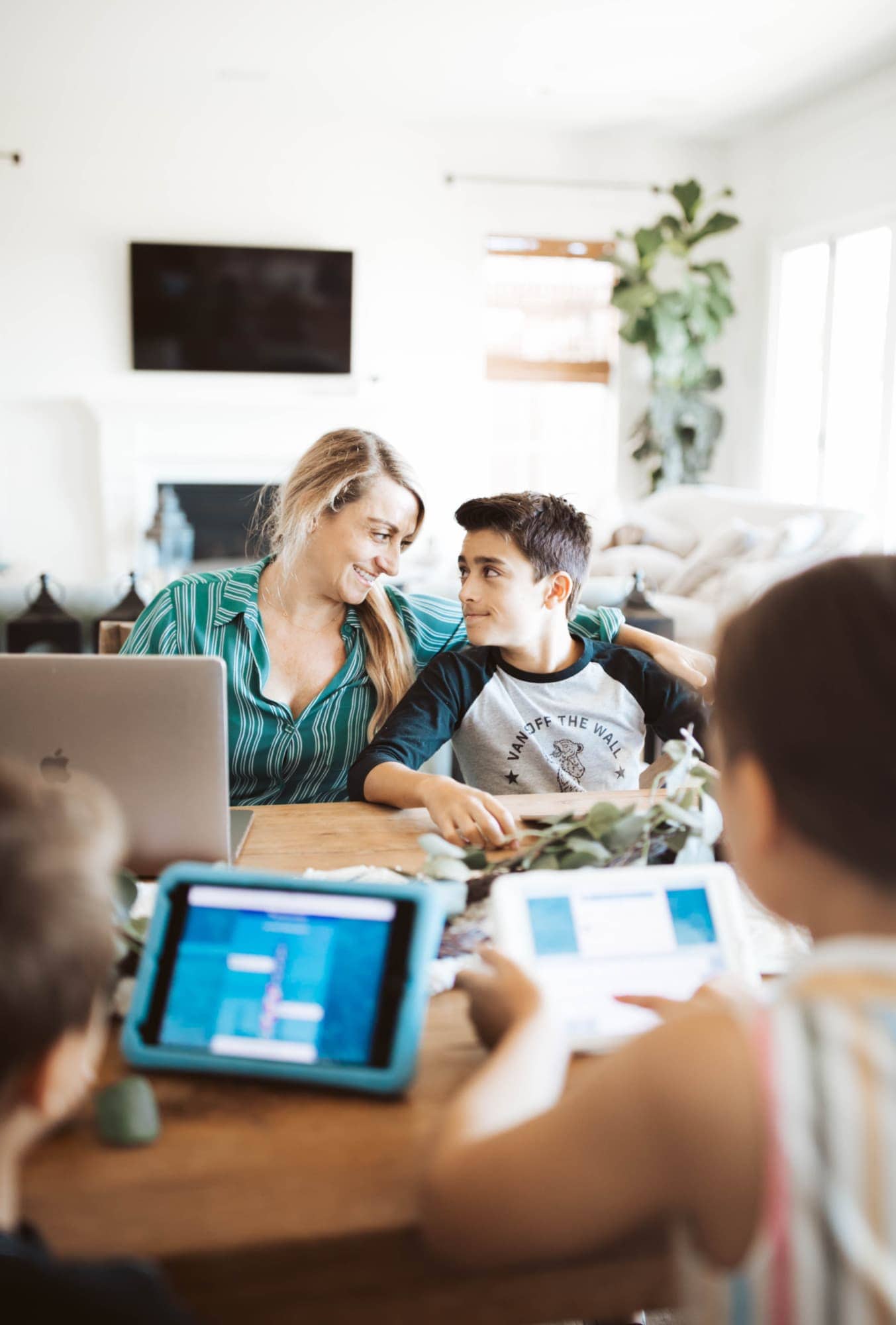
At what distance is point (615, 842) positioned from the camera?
1143 millimetres

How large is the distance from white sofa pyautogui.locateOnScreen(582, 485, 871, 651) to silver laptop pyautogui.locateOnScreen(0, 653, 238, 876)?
2.96 metres

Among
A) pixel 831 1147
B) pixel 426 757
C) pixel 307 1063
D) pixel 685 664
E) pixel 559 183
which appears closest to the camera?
pixel 831 1147

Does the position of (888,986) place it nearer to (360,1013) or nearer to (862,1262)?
(862,1262)

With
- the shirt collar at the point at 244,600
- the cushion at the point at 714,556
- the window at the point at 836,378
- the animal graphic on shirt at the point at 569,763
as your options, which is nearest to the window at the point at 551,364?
the window at the point at 836,378

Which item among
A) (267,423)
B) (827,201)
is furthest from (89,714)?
(827,201)

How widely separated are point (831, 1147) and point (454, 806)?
0.81 metres

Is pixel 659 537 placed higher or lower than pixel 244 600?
lower

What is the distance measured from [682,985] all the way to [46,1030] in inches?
20.1

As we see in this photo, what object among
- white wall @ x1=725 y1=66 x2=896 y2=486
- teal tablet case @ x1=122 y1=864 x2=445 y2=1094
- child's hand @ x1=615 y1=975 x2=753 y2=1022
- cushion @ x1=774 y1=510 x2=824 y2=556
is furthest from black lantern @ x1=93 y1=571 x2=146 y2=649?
white wall @ x1=725 y1=66 x2=896 y2=486

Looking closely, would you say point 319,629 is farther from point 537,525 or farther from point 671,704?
point 671,704

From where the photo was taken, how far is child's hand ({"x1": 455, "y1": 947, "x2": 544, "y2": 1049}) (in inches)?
31.7

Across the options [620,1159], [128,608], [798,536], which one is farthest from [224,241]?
[620,1159]

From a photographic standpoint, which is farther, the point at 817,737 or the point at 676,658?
the point at 676,658

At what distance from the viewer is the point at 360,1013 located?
0.81 metres
